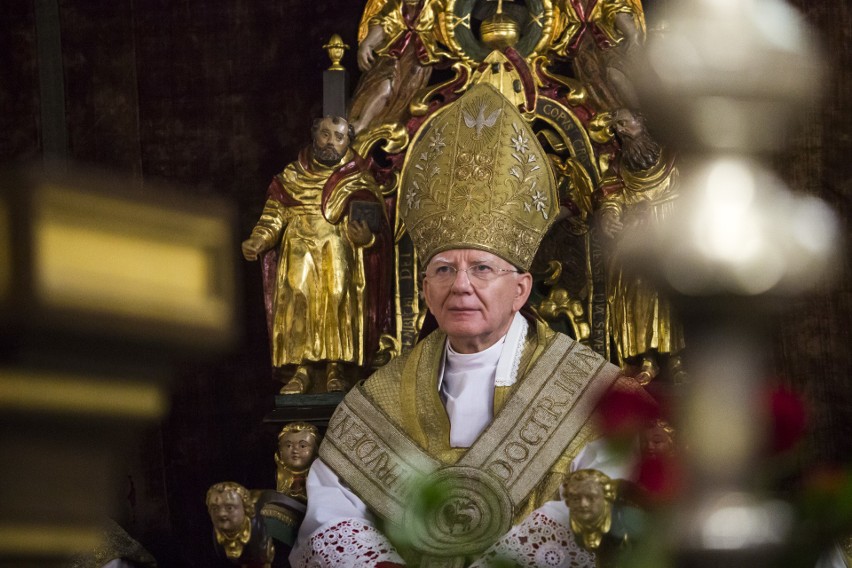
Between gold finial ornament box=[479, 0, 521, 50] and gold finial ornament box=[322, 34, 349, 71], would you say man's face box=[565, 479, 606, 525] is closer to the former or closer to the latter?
gold finial ornament box=[479, 0, 521, 50]

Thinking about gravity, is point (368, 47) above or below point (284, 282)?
above

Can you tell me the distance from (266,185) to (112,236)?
177 inches

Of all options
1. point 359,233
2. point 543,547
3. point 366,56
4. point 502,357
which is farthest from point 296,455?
point 366,56

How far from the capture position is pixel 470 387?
5.12 metres

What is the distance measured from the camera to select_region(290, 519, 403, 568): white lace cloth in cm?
457

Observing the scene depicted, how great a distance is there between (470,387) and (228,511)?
994 mm

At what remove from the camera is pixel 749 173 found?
1899mm

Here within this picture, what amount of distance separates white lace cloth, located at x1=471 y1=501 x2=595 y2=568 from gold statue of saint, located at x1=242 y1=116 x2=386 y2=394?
115 cm

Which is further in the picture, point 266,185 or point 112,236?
point 266,185

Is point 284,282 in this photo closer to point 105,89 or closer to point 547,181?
point 547,181

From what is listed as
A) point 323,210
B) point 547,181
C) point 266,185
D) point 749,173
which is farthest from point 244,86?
point 749,173

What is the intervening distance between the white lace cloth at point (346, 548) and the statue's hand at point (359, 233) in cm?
115

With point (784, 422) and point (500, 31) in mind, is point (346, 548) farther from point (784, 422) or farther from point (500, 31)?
point (784, 422)

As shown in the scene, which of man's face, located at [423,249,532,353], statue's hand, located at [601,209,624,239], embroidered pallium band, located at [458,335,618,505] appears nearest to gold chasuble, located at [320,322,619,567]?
→ embroidered pallium band, located at [458,335,618,505]
